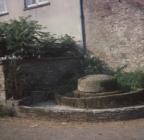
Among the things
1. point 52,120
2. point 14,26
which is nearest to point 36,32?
point 14,26

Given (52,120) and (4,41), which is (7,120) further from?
(4,41)

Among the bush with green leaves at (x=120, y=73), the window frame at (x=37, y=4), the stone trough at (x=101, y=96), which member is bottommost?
the stone trough at (x=101, y=96)

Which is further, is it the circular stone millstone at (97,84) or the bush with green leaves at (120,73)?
the bush with green leaves at (120,73)

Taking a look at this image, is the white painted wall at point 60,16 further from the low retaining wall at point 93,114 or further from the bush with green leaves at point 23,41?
the low retaining wall at point 93,114

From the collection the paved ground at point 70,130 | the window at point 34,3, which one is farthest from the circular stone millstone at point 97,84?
the window at point 34,3

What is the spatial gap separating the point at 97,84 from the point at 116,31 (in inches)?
140

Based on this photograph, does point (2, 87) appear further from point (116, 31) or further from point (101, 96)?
point (116, 31)

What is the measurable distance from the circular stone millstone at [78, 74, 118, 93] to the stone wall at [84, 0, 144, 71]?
101 inches

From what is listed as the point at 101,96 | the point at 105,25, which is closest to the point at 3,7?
the point at 105,25

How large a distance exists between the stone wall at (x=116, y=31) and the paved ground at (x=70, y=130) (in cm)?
430

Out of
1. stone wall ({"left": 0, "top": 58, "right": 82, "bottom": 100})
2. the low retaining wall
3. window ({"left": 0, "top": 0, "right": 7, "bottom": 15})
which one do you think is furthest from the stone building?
the low retaining wall

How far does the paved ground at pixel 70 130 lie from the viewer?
8273 mm

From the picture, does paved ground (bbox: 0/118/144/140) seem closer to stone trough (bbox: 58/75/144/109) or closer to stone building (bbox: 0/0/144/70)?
stone trough (bbox: 58/75/144/109)

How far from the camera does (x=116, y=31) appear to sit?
1372 cm
